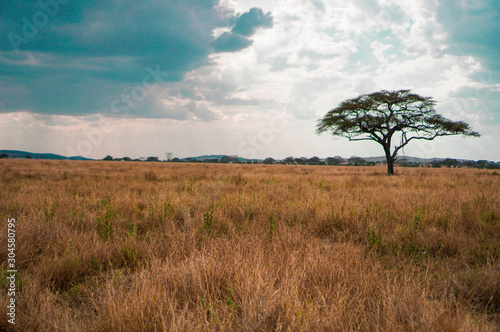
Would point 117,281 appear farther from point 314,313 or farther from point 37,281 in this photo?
point 314,313

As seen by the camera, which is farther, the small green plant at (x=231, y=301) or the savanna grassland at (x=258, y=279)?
the small green plant at (x=231, y=301)

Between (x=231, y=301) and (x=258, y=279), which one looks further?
(x=258, y=279)

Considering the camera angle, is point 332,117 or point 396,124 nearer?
point 396,124

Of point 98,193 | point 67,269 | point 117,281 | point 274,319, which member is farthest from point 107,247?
point 98,193

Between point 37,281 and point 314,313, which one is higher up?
point 314,313

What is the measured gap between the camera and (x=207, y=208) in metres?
5.93

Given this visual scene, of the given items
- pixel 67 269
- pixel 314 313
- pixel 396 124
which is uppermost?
pixel 396 124

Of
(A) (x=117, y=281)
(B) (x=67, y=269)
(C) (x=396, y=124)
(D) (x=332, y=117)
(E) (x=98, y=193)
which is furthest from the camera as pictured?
(D) (x=332, y=117)

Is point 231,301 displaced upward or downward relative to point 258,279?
downward

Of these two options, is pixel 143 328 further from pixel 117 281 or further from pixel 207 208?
pixel 207 208

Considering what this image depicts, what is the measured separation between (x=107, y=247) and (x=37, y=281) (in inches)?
36.1

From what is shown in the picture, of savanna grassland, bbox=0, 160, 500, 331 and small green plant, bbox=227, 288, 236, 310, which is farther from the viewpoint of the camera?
small green plant, bbox=227, 288, 236, 310

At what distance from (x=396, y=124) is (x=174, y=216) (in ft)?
74.4

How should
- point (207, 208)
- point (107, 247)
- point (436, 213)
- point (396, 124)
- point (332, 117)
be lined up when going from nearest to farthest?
point (107, 247)
point (436, 213)
point (207, 208)
point (396, 124)
point (332, 117)
